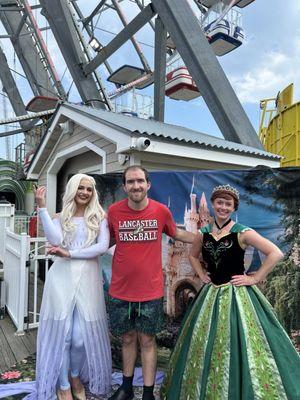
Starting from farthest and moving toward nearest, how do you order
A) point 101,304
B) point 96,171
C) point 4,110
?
point 4,110
point 96,171
point 101,304

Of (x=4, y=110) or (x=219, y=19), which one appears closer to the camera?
(x=219, y=19)

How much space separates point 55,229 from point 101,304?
70cm

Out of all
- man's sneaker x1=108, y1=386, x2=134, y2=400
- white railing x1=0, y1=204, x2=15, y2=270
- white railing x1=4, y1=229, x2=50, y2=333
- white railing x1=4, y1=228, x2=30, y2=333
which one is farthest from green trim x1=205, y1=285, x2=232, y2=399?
white railing x1=0, y1=204, x2=15, y2=270

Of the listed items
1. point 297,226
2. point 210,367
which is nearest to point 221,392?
point 210,367

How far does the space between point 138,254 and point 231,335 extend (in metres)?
0.83

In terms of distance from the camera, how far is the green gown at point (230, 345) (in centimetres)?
199

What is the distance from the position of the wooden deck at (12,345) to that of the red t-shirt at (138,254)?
6.13ft

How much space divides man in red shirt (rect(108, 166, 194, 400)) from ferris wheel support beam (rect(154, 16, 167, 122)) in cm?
678

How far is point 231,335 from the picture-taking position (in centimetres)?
205

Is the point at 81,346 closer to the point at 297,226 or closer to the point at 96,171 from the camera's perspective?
the point at 297,226

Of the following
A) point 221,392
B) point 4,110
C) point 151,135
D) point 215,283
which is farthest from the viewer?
point 4,110

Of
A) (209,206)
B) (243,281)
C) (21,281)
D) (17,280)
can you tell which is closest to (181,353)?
(243,281)

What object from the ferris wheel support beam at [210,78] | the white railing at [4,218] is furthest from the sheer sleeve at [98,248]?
the white railing at [4,218]

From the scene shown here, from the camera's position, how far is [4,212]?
748 centimetres
